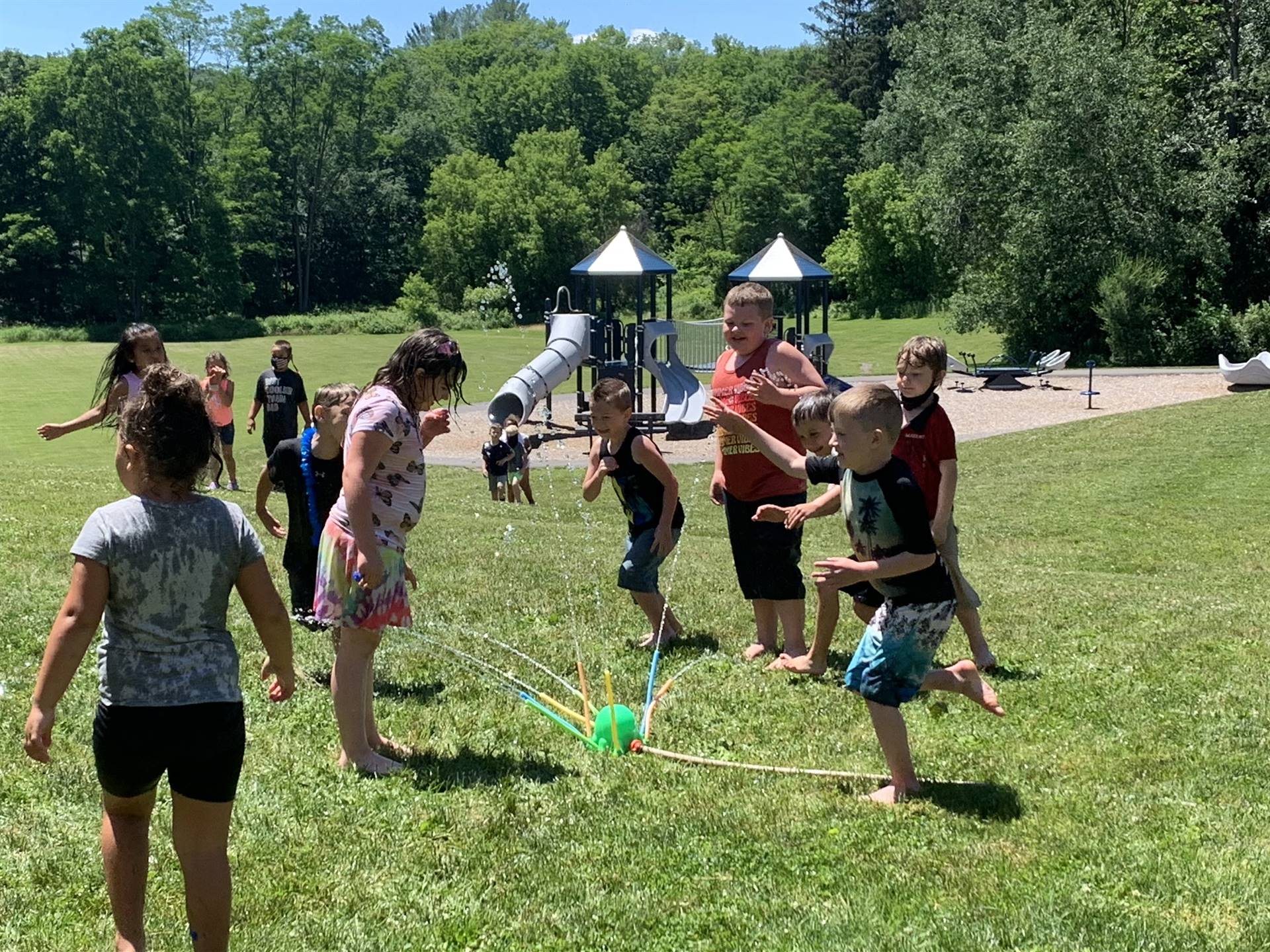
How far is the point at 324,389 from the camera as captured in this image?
614 cm

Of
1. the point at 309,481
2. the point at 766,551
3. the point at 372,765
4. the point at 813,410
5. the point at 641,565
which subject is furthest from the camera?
the point at 641,565

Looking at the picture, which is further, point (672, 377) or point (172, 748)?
point (672, 377)

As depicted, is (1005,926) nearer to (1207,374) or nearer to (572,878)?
(572,878)

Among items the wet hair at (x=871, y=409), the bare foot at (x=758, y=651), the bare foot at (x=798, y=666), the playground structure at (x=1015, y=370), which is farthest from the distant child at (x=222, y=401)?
the playground structure at (x=1015, y=370)

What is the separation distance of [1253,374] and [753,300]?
2411cm

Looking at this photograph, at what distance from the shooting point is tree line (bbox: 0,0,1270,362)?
35188mm

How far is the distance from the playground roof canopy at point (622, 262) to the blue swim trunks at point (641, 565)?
1814cm

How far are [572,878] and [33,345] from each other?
185 ft

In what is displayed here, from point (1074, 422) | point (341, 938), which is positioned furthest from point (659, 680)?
point (1074, 422)

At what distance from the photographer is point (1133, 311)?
34.5 m

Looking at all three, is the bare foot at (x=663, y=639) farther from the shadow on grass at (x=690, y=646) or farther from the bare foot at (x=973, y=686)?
the bare foot at (x=973, y=686)

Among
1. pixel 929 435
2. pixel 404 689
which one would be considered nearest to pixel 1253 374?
pixel 929 435

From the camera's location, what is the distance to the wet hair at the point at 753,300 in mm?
6277

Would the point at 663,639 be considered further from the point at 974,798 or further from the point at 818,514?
the point at 974,798
